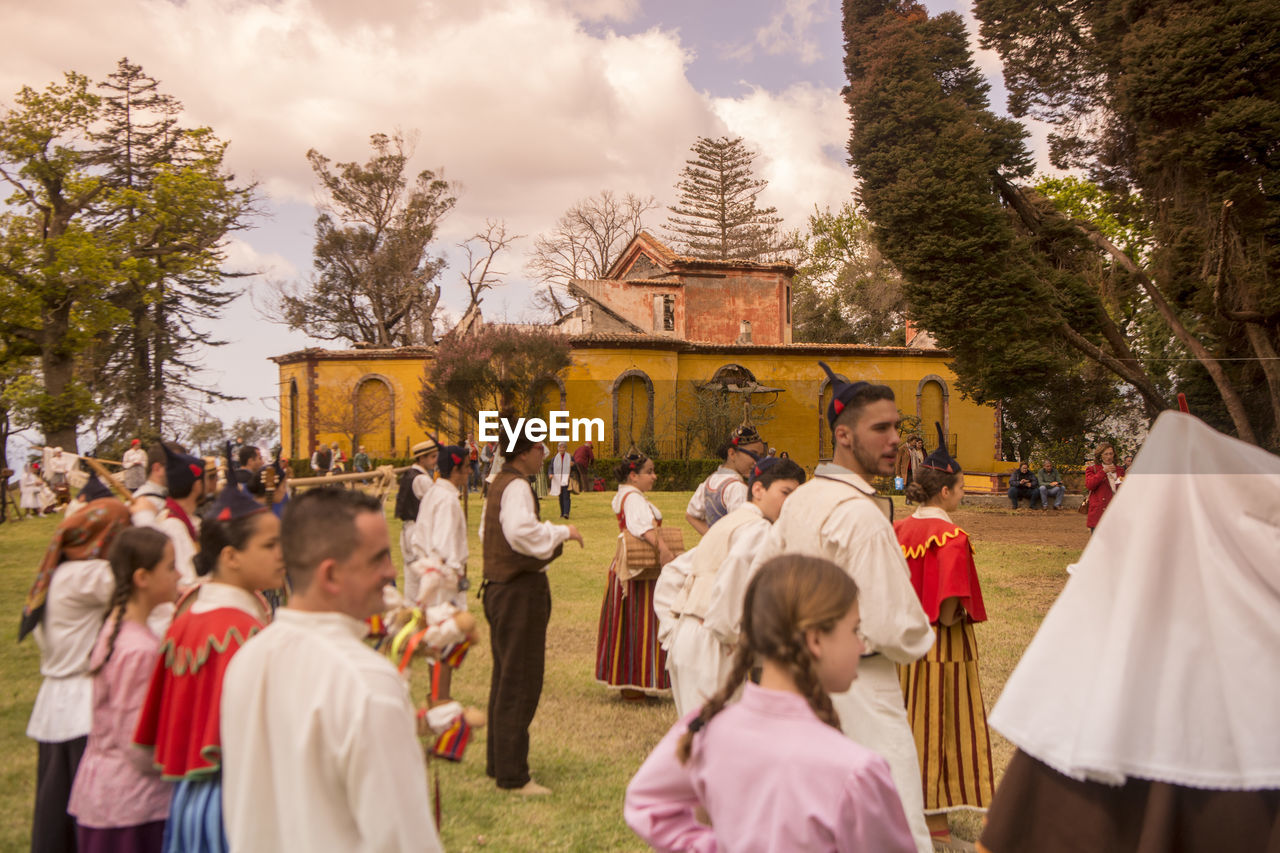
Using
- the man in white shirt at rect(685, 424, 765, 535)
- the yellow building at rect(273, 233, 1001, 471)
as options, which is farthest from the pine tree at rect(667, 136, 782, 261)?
the man in white shirt at rect(685, 424, 765, 535)

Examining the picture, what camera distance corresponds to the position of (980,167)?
1731cm

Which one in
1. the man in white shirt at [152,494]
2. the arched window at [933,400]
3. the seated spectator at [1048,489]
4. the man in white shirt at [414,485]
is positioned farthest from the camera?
the arched window at [933,400]

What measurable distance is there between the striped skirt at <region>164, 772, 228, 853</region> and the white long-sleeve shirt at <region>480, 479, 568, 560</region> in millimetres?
2855

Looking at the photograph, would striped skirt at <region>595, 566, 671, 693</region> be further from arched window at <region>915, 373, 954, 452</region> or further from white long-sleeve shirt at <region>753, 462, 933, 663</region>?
arched window at <region>915, 373, 954, 452</region>

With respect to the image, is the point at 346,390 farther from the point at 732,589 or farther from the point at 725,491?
the point at 732,589

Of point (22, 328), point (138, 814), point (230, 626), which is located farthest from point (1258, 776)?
point (22, 328)

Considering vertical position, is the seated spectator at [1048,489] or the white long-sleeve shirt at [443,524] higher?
the white long-sleeve shirt at [443,524]

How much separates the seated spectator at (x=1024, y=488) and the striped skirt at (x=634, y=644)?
812 inches

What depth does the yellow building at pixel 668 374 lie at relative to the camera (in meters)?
35.4

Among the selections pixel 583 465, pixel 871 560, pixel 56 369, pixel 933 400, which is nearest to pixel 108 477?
pixel 871 560

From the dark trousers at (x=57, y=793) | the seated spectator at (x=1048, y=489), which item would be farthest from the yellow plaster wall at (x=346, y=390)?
the dark trousers at (x=57, y=793)

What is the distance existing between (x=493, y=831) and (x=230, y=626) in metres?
2.68

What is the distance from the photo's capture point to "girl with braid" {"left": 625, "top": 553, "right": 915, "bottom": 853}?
6.81 feet

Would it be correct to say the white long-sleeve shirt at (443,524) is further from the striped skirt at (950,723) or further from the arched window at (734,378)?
the arched window at (734,378)
